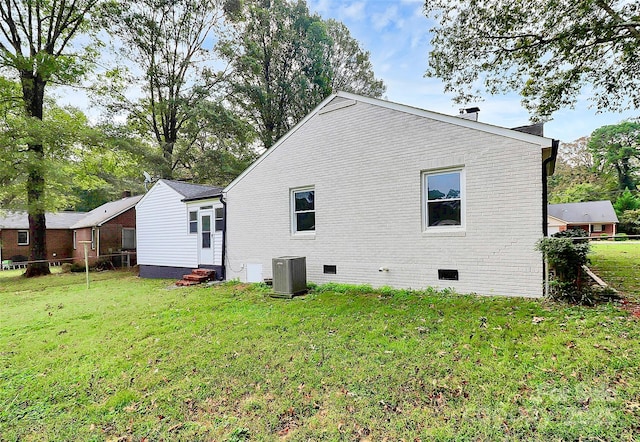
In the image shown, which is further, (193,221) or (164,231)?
(164,231)

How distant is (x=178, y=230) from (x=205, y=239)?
1.68 metres

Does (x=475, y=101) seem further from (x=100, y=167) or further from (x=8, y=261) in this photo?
(x=8, y=261)

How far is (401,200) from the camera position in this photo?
734 cm

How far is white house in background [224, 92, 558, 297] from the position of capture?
6.05 meters

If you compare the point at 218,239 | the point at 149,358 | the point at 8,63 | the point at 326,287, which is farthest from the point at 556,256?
the point at 8,63

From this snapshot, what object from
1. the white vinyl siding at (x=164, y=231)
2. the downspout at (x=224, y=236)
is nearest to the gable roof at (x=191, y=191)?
the white vinyl siding at (x=164, y=231)

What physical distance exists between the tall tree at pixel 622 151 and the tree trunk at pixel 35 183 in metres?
61.0

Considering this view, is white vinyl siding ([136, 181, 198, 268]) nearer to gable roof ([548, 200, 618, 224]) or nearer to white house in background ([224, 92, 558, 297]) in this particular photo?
white house in background ([224, 92, 558, 297])

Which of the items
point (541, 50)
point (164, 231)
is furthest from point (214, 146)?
point (541, 50)

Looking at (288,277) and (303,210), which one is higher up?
(303,210)

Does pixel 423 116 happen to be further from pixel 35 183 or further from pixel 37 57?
pixel 35 183

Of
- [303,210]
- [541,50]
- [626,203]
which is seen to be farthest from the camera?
[626,203]

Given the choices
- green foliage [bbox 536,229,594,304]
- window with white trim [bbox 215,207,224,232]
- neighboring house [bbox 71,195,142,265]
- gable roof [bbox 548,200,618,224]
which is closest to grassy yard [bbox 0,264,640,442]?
green foliage [bbox 536,229,594,304]

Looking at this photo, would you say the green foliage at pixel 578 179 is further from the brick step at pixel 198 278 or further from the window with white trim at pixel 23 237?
the window with white trim at pixel 23 237
